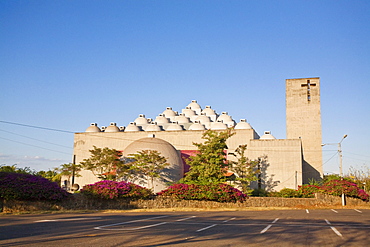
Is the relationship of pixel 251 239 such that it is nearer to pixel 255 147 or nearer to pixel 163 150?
pixel 163 150

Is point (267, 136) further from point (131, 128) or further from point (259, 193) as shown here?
point (131, 128)

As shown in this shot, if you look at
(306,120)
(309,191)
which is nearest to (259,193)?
(309,191)

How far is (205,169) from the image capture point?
34.1m

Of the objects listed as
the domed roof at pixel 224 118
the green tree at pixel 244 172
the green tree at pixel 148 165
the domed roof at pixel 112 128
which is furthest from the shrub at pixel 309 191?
the domed roof at pixel 112 128

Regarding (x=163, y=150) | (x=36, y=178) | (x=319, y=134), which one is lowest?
(x=36, y=178)

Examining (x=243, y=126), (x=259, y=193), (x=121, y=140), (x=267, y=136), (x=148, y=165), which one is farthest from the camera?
(x=243, y=126)

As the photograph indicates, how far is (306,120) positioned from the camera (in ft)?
154

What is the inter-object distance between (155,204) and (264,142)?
22.1 metres

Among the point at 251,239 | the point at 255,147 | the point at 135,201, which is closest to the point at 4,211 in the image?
the point at 135,201

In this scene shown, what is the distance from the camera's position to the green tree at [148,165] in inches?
1359

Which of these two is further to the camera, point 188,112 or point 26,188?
point 188,112

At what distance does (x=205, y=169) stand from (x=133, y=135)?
60.5 ft

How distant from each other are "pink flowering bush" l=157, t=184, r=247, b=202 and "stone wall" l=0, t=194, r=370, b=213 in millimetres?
333

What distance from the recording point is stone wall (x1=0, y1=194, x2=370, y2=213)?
19891 millimetres
